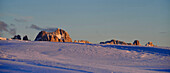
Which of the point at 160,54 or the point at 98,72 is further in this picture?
the point at 160,54

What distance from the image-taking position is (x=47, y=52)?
62.8 feet

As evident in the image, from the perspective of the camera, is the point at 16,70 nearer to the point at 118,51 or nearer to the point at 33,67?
the point at 33,67

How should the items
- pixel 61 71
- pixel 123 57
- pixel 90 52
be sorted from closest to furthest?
pixel 61 71
pixel 123 57
pixel 90 52

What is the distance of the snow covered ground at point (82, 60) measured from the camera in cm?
1222

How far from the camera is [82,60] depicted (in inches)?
635

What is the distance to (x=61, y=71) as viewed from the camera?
37.9 feet

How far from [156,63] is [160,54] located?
3869 mm

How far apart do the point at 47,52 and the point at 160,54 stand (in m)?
10.3

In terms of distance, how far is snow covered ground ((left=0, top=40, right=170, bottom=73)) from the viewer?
12.2 meters

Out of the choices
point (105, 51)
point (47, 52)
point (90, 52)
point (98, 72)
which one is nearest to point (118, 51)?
point (105, 51)

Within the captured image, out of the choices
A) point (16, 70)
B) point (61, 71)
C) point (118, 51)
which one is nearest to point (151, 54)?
point (118, 51)

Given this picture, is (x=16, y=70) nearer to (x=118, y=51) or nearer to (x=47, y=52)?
(x=47, y=52)

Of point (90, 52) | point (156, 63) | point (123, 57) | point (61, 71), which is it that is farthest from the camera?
point (90, 52)

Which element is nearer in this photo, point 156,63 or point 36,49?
point 156,63
